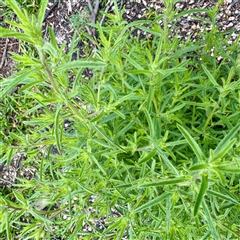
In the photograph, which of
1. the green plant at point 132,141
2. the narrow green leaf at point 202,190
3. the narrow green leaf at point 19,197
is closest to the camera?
the narrow green leaf at point 202,190

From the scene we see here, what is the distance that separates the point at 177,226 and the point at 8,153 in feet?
2.92

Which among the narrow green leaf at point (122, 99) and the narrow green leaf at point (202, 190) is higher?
the narrow green leaf at point (122, 99)

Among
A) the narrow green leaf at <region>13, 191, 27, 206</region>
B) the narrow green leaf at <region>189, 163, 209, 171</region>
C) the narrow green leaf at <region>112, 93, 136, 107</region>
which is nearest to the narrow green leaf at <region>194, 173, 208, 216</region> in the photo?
the narrow green leaf at <region>189, 163, 209, 171</region>

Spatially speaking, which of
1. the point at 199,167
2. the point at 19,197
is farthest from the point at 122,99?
the point at 19,197

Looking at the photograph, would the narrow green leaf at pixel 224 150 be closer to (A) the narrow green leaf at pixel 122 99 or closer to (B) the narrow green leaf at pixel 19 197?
(A) the narrow green leaf at pixel 122 99

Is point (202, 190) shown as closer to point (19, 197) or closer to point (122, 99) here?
point (122, 99)

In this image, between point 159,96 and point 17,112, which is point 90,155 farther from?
point 17,112

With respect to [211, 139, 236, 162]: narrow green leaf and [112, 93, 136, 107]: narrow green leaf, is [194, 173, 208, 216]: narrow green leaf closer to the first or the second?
[211, 139, 236, 162]: narrow green leaf

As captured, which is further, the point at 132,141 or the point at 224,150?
the point at 132,141

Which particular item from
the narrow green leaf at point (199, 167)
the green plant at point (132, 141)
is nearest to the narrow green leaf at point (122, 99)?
the green plant at point (132, 141)

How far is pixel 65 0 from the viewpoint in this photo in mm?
3324

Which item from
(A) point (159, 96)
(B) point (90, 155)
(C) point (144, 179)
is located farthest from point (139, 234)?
(A) point (159, 96)

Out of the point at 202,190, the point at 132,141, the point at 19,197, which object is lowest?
the point at 19,197

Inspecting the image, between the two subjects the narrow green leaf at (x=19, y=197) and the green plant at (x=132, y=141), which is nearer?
the green plant at (x=132, y=141)
